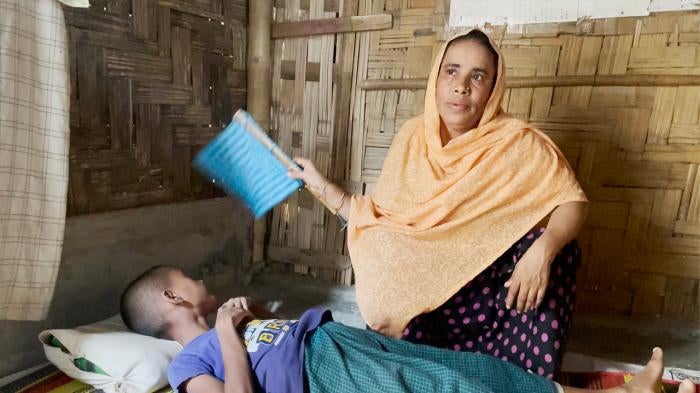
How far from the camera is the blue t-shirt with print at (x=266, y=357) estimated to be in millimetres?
1189

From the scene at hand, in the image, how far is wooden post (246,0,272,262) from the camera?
7.83ft

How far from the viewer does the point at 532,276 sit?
1345 millimetres

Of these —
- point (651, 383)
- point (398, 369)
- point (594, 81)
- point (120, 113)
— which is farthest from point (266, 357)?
point (594, 81)

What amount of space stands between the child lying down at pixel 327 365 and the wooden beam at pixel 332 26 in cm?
141

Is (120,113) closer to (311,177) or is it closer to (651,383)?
(311,177)

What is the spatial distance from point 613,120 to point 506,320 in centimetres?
97

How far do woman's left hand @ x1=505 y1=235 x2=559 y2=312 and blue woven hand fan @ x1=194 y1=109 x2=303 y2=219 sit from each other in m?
0.78

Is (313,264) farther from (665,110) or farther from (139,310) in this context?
(665,110)

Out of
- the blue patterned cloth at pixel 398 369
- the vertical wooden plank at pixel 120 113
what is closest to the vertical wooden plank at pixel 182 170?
the vertical wooden plank at pixel 120 113

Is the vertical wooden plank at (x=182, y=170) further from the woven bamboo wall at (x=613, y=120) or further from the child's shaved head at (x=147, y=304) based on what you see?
the woven bamboo wall at (x=613, y=120)

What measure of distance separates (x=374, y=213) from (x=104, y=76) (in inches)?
42.2

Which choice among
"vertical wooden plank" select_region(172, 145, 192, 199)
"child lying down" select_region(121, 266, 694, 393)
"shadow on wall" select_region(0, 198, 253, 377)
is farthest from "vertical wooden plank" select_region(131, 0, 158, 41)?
"child lying down" select_region(121, 266, 694, 393)

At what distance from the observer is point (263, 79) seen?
95.3 inches

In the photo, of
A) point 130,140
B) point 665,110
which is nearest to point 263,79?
point 130,140
